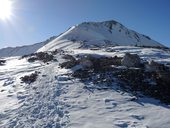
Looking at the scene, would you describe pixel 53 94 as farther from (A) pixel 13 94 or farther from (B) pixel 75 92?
(A) pixel 13 94

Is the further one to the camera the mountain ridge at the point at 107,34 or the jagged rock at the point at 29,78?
the mountain ridge at the point at 107,34

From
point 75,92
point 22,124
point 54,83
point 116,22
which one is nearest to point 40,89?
Result: point 54,83

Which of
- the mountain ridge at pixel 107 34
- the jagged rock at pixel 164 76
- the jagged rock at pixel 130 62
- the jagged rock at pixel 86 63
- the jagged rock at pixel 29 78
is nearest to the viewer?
the jagged rock at pixel 164 76

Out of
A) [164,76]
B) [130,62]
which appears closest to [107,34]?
[130,62]

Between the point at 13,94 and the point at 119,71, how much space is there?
29.0 feet

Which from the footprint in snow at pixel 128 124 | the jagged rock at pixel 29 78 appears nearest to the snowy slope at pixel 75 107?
the footprint in snow at pixel 128 124

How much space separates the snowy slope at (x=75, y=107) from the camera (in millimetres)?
16844

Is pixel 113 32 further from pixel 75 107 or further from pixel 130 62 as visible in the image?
pixel 75 107

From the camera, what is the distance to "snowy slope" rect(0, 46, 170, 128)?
16844mm

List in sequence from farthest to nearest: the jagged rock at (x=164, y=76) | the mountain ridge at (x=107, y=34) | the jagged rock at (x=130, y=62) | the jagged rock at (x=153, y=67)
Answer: the mountain ridge at (x=107, y=34)
the jagged rock at (x=130, y=62)
the jagged rock at (x=153, y=67)
the jagged rock at (x=164, y=76)

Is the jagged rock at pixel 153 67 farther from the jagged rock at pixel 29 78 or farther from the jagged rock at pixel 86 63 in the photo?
the jagged rock at pixel 29 78

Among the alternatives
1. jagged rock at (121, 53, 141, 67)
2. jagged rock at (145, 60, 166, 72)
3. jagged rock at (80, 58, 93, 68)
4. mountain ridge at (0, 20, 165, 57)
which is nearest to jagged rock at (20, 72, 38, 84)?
jagged rock at (80, 58, 93, 68)

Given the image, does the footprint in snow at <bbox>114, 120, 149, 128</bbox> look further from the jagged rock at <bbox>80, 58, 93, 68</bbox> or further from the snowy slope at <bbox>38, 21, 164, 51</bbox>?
the snowy slope at <bbox>38, 21, 164, 51</bbox>

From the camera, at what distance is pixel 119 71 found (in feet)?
86.6
